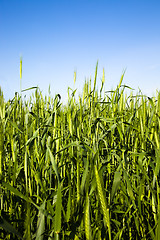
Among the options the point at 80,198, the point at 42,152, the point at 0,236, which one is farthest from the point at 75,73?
the point at 0,236

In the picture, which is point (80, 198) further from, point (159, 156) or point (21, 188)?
point (21, 188)

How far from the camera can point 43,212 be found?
0.78 m

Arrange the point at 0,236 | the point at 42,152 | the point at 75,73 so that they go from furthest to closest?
1. the point at 75,73
2. the point at 42,152
3. the point at 0,236

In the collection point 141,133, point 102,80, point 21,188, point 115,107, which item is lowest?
point 21,188

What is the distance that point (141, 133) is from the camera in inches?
48.3

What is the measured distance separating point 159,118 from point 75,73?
1.90 ft

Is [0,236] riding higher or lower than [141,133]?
lower

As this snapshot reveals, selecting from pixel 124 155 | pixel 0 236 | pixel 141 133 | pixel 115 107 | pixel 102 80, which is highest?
pixel 102 80

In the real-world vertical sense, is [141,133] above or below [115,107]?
below

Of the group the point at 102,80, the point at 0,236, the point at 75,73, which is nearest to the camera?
the point at 0,236

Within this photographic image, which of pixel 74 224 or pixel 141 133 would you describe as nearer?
pixel 74 224

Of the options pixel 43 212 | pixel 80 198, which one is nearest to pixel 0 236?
pixel 43 212

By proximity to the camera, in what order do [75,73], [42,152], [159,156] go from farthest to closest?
[75,73] → [42,152] → [159,156]

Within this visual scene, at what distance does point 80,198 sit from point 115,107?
0.76m
